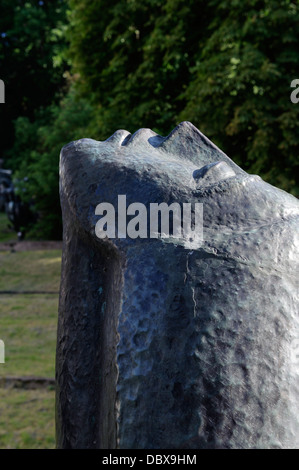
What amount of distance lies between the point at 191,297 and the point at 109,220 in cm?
37

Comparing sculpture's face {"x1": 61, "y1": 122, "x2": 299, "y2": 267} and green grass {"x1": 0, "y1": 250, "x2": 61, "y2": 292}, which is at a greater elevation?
sculpture's face {"x1": 61, "y1": 122, "x2": 299, "y2": 267}

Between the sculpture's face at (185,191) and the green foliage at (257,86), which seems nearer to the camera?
the sculpture's face at (185,191)

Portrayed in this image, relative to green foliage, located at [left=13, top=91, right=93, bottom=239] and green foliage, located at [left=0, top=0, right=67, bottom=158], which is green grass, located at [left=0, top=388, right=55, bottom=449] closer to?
green foliage, located at [left=13, top=91, right=93, bottom=239]

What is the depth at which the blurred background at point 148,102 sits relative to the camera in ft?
25.6

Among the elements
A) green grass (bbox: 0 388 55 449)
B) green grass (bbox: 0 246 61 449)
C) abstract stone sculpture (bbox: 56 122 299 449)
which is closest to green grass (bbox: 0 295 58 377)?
green grass (bbox: 0 246 61 449)

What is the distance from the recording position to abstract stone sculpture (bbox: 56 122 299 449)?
1.60 metres

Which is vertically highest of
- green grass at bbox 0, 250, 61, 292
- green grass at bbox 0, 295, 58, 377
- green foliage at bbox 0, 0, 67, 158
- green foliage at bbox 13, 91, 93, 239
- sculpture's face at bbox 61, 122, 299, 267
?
green foliage at bbox 0, 0, 67, 158

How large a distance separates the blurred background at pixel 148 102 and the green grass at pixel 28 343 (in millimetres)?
18

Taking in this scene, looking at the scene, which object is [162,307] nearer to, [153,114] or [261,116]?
[261,116]

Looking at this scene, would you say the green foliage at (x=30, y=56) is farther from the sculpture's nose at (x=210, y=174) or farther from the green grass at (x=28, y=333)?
the sculpture's nose at (x=210, y=174)

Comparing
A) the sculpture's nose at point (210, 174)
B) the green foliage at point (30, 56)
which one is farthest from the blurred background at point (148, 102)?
the green foliage at point (30, 56)

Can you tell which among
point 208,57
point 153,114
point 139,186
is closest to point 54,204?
point 153,114

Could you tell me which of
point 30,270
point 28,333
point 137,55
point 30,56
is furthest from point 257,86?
point 30,56

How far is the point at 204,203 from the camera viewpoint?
182 centimetres
